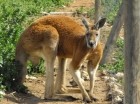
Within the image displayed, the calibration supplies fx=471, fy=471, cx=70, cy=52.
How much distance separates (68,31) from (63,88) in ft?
2.87

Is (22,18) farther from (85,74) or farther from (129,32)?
(129,32)

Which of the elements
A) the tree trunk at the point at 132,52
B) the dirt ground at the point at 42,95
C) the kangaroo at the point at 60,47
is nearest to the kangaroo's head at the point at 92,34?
the kangaroo at the point at 60,47

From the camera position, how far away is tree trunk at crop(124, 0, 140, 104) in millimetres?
3488

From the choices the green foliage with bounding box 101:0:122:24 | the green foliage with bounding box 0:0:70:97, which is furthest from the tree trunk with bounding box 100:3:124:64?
the green foliage with bounding box 101:0:122:24

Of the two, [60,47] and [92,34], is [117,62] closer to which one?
[60,47]

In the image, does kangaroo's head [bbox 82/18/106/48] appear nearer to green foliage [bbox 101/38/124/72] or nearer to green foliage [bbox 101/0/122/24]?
green foliage [bbox 101/38/124/72]

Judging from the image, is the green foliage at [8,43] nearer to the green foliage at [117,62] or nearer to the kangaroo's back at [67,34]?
the kangaroo's back at [67,34]

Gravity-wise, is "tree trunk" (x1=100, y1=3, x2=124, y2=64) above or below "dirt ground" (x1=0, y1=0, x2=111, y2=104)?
above

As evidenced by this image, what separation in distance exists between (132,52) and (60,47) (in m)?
3.12

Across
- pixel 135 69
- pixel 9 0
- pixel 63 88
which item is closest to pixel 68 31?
pixel 63 88

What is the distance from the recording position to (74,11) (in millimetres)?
12961

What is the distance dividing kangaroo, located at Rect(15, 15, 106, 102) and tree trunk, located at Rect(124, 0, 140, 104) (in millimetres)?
2588

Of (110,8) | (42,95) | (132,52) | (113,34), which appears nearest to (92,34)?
(42,95)

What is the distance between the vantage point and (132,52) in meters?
3.55
